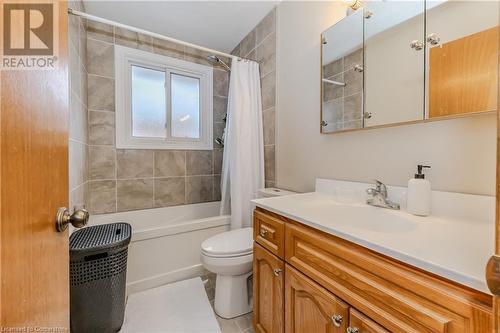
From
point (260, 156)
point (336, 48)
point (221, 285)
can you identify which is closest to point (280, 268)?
point (221, 285)

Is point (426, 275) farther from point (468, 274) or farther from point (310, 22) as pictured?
point (310, 22)

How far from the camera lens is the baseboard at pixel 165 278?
1684mm

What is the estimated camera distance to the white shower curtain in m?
1.95

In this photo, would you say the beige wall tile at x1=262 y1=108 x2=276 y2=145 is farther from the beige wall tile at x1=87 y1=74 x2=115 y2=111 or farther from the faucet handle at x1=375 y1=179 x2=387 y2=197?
the beige wall tile at x1=87 y1=74 x2=115 y2=111

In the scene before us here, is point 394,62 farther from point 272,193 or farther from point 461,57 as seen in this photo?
point 272,193

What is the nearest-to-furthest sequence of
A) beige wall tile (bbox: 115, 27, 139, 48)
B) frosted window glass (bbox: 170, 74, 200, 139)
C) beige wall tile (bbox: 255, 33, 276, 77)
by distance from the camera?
beige wall tile (bbox: 255, 33, 276, 77) < beige wall tile (bbox: 115, 27, 139, 48) < frosted window glass (bbox: 170, 74, 200, 139)

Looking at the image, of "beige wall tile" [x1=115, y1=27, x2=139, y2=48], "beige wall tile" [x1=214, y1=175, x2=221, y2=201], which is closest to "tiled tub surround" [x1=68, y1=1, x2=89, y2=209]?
"beige wall tile" [x1=115, y1=27, x2=139, y2=48]

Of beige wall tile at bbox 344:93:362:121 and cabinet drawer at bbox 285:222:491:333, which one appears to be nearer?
cabinet drawer at bbox 285:222:491:333

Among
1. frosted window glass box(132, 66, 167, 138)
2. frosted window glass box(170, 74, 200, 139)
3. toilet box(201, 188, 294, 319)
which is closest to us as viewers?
toilet box(201, 188, 294, 319)

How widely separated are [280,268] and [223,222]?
3.61 feet

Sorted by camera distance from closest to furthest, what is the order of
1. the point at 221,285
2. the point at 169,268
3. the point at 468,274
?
the point at 468,274
the point at 221,285
the point at 169,268

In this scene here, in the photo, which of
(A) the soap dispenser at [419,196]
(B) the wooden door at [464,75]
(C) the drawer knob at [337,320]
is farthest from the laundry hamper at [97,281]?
(B) the wooden door at [464,75]

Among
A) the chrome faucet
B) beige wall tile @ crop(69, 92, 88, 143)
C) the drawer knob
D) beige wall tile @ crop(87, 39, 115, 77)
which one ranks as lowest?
the drawer knob

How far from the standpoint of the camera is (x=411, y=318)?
529 mm
